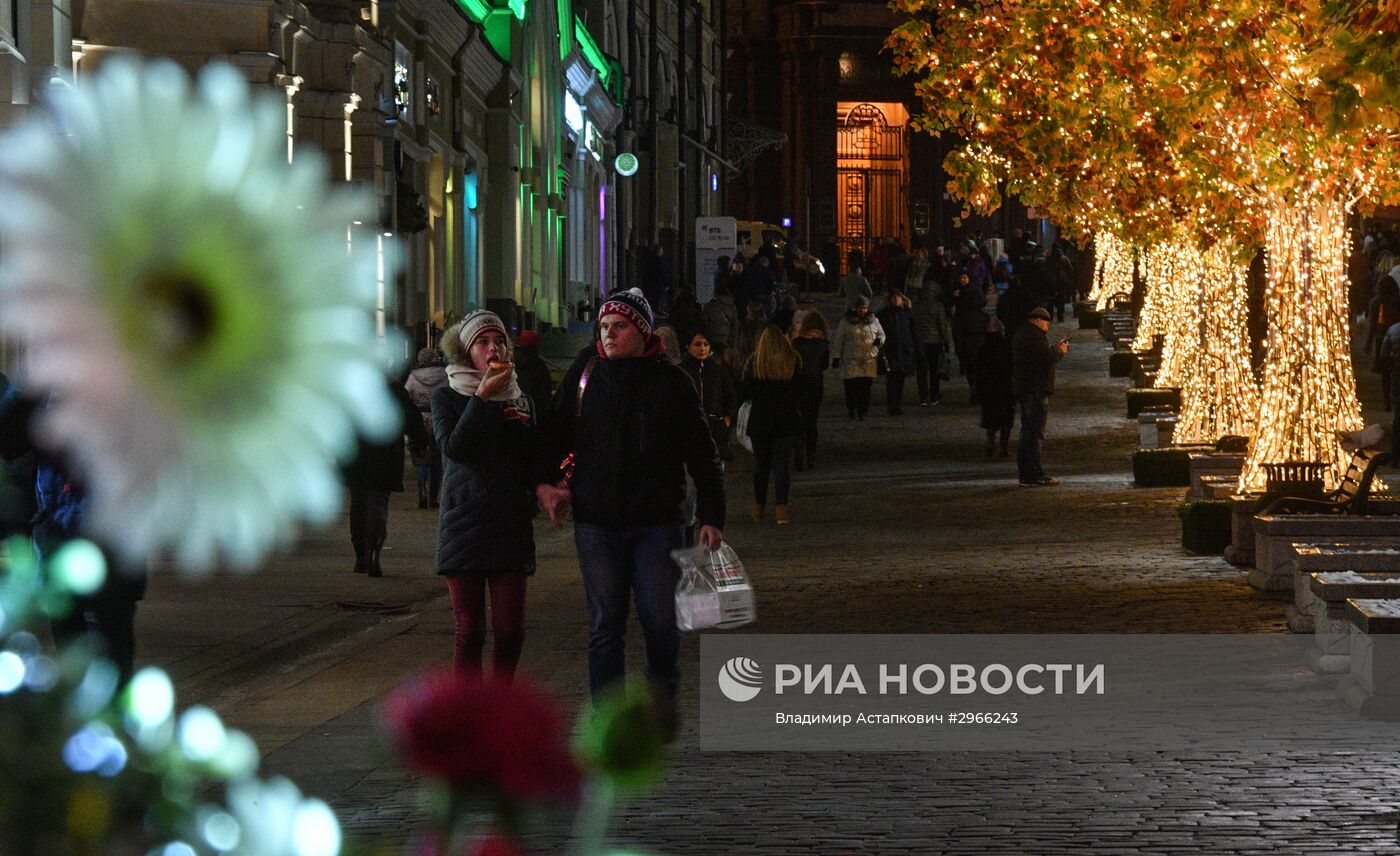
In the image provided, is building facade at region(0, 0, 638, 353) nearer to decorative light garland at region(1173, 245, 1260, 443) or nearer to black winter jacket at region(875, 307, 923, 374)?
black winter jacket at region(875, 307, 923, 374)

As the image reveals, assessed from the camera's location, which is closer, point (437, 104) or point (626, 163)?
point (437, 104)

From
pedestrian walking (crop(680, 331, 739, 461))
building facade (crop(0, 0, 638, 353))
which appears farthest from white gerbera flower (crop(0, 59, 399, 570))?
pedestrian walking (crop(680, 331, 739, 461))

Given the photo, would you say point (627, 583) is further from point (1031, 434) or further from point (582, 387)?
point (1031, 434)

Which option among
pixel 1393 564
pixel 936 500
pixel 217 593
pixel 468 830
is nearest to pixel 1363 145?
pixel 1393 564

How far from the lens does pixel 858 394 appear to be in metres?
33.4

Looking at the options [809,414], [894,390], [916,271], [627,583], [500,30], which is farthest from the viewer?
[916,271]

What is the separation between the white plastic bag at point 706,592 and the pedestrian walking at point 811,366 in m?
17.5

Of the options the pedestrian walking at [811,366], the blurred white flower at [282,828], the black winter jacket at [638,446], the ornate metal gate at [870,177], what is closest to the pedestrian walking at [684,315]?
the pedestrian walking at [811,366]

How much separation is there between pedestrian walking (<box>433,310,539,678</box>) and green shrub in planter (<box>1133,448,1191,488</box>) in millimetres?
14761

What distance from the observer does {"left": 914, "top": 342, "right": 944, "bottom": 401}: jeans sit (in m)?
36.1

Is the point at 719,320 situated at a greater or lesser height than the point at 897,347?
greater

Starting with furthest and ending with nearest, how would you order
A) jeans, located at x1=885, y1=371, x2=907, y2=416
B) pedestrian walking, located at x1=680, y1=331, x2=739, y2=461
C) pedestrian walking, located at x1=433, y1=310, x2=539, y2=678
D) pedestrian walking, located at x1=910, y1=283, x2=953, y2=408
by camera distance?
pedestrian walking, located at x1=910, y1=283, x2=953, y2=408, jeans, located at x1=885, y1=371, x2=907, y2=416, pedestrian walking, located at x1=680, y1=331, x2=739, y2=461, pedestrian walking, located at x1=433, y1=310, x2=539, y2=678

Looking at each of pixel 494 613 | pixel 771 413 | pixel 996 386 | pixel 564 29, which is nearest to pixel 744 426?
pixel 771 413

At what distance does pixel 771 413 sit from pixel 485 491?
11.7 meters
